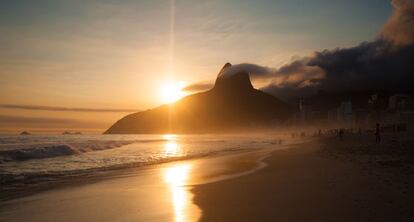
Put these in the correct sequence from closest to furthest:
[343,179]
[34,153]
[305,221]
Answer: [305,221]
[343,179]
[34,153]

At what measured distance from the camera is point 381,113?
18000cm

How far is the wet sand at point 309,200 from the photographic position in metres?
8.65

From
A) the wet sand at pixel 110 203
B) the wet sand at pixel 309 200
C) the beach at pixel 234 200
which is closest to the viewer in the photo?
the wet sand at pixel 309 200

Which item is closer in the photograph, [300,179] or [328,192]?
[328,192]

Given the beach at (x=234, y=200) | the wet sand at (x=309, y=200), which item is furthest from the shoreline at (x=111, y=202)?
the wet sand at (x=309, y=200)

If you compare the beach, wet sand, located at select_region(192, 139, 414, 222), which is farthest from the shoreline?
wet sand, located at select_region(192, 139, 414, 222)

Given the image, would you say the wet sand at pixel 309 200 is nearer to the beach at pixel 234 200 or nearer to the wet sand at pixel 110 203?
the beach at pixel 234 200

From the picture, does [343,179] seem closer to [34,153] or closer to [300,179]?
[300,179]

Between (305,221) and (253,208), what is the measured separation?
1.92 m

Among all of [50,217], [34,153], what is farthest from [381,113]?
[50,217]

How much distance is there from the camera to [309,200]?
34.5 feet

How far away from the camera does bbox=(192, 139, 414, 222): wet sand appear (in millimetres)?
8648

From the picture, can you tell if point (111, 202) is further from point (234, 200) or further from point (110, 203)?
point (234, 200)

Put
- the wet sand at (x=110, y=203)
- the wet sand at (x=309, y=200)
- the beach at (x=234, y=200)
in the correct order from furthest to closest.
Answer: the wet sand at (x=110, y=203) < the beach at (x=234, y=200) < the wet sand at (x=309, y=200)
